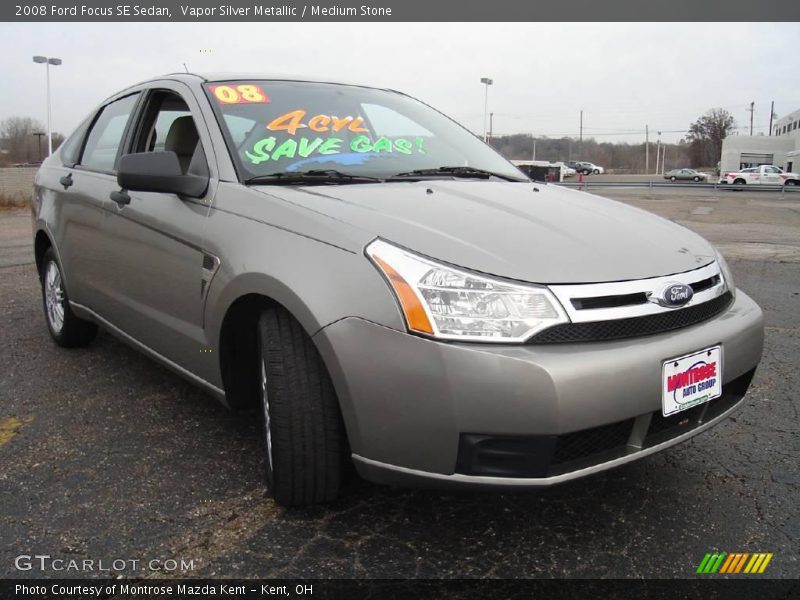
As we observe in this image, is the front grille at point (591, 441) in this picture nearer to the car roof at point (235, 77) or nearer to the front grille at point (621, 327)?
the front grille at point (621, 327)

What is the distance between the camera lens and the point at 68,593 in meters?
1.93

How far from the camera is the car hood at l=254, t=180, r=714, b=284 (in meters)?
2.00

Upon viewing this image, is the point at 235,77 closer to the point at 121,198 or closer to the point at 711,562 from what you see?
the point at 121,198

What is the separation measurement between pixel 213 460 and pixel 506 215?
1.48 metres

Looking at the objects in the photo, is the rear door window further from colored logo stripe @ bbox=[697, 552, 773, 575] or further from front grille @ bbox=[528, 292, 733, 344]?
colored logo stripe @ bbox=[697, 552, 773, 575]

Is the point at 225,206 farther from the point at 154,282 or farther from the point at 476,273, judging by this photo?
the point at 476,273

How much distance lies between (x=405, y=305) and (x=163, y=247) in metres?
1.33

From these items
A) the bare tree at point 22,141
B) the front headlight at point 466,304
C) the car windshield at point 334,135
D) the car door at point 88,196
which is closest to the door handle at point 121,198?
the car door at point 88,196

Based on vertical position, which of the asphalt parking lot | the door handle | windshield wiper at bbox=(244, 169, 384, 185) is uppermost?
windshield wiper at bbox=(244, 169, 384, 185)

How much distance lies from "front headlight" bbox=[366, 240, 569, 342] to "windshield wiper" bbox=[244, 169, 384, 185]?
79cm

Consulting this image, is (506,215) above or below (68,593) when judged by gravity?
above

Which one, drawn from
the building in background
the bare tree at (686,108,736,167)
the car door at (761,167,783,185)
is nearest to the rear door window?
the car door at (761,167,783,185)

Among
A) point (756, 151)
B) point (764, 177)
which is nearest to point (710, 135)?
point (756, 151)

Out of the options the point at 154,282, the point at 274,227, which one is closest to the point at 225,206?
the point at 274,227
